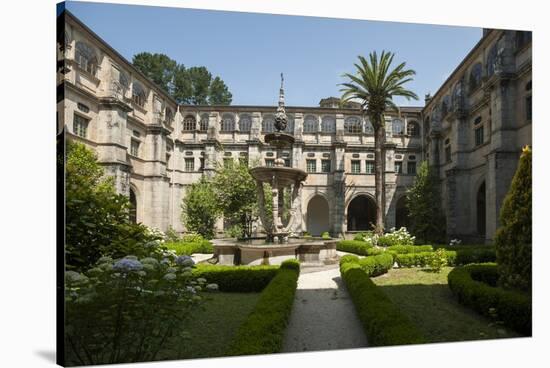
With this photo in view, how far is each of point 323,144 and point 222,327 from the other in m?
17.5

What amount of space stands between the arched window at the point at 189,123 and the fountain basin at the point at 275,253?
13294 mm

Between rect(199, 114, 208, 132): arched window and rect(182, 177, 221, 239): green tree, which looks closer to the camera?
rect(182, 177, 221, 239): green tree

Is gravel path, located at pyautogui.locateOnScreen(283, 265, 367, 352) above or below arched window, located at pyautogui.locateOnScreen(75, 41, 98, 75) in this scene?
below

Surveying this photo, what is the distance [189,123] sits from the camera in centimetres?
2383

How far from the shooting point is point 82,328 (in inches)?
180

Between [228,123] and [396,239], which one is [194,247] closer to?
[396,239]

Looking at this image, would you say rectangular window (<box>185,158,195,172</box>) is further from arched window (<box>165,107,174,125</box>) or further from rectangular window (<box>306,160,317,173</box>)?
rectangular window (<box>306,160,317,173</box>)

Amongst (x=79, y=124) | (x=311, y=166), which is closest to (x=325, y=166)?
(x=311, y=166)

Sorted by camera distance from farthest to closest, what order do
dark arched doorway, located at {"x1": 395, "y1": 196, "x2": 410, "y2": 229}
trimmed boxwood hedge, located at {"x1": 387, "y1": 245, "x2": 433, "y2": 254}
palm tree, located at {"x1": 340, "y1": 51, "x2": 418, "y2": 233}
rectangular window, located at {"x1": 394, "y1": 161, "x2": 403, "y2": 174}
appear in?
1. rectangular window, located at {"x1": 394, "y1": 161, "x2": 403, "y2": 174}
2. dark arched doorway, located at {"x1": 395, "y1": 196, "x2": 410, "y2": 229}
3. trimmed boxwood hedge, located at {"x1": 387, "y1": 245, "x2": 433, "y2": 254}
4. palm tree, located at {"x1": 340, "y1": 51, "x2": 418, "y2": 233}

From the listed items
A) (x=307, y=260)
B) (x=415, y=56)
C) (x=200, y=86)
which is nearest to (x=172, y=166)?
(x=200, y=86)

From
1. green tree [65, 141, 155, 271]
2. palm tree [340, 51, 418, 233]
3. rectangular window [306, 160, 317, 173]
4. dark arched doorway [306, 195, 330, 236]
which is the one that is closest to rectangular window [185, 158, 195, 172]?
rectangular window [306, 160, 317, 173]

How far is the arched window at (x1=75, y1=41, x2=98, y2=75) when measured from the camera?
6225 mm

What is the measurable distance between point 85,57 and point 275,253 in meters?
7.19

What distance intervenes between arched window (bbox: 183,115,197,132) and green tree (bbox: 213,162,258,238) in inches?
214
